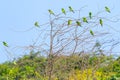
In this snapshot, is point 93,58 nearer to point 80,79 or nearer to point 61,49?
point 80,79

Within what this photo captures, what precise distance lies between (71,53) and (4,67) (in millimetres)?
6406

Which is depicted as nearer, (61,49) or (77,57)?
(61,49)

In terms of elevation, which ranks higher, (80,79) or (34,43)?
(34,43)

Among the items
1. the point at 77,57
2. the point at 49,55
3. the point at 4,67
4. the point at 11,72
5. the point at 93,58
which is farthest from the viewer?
the point at 4,67

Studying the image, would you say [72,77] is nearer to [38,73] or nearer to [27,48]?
[38,73]

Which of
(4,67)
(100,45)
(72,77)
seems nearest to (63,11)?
(100,45)

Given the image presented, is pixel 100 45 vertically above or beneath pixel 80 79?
above

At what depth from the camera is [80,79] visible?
788cm

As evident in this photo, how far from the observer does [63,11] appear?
6.58 meters

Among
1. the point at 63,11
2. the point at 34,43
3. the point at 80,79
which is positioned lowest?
the point at 80,79

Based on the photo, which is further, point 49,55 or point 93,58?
point 93,58

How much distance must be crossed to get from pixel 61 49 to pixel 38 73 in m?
1.59

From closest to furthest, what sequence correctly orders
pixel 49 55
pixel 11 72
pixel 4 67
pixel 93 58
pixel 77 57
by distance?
pixel 49 55 → pixel 77 57 → pixel 93 58 → pixel 11 72 → pixel 4 67

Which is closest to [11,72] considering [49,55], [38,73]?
[38,73]
